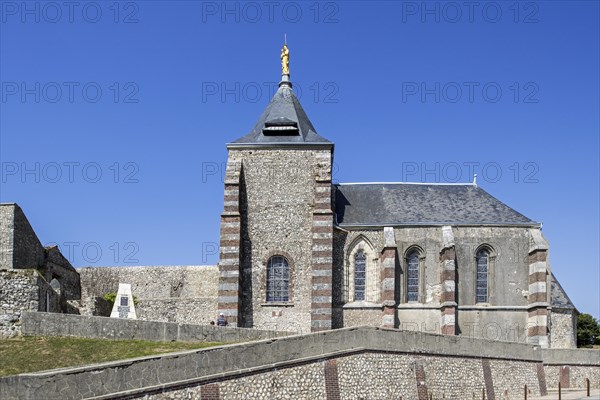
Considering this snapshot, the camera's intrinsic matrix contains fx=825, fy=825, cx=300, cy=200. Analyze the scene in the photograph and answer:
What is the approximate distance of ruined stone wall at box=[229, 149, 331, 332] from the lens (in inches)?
1486

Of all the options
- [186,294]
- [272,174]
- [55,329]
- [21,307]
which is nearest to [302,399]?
[55,329]

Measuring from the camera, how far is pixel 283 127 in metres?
40.4

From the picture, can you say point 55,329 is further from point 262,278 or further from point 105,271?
point 105,271

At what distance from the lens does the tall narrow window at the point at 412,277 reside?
39.1 m

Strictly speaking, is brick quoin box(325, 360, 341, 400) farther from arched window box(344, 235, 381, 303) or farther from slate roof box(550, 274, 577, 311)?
slate roof box(550, 274, 577, 311)

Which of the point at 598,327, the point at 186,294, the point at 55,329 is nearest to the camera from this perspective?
the point at 55,329

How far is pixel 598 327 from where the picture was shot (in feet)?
179

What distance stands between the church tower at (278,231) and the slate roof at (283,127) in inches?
1.9

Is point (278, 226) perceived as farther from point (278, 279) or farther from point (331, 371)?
point (331, 371)

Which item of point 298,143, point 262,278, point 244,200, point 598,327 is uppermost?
point 298,143

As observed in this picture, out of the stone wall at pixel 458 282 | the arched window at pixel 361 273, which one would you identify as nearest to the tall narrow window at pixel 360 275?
the arched window at pixel 361 273

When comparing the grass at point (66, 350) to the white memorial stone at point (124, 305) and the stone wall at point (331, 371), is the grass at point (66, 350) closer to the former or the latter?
the stone wall at point (331, 371)

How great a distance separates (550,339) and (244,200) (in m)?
15.8

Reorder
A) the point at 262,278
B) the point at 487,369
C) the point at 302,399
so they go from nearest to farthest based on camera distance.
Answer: the point at 302,399
the point at 487,369
the point at 262,278
